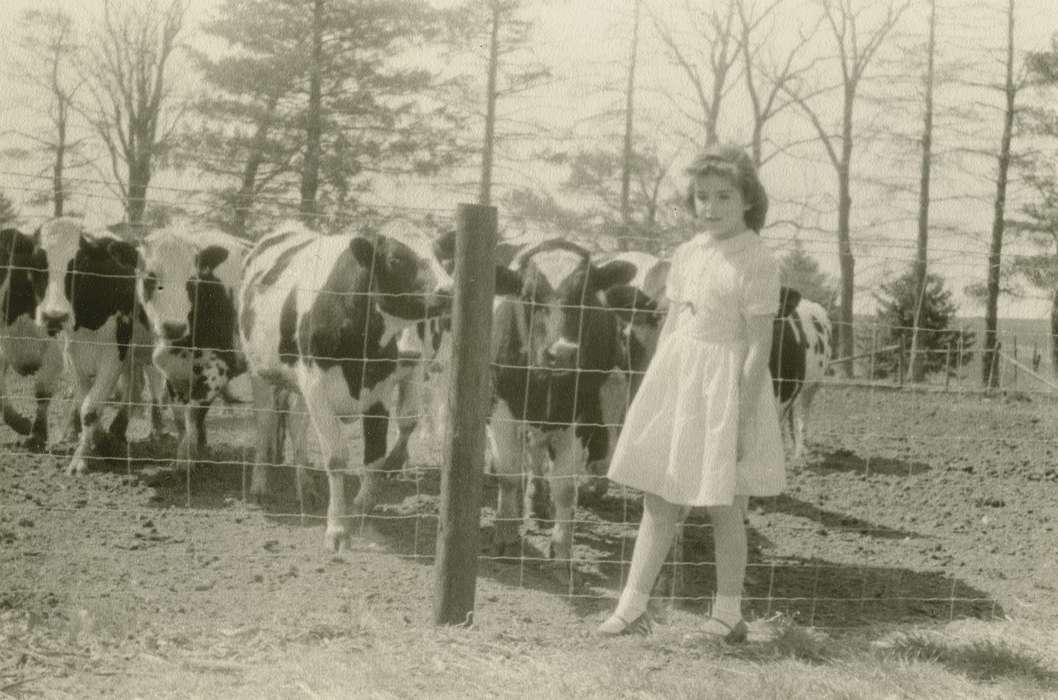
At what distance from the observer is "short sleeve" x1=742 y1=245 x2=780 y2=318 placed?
4.40 metres

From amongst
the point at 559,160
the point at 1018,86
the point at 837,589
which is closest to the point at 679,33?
the point at 559,160

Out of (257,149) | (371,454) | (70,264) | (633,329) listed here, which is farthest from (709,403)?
(257,149)

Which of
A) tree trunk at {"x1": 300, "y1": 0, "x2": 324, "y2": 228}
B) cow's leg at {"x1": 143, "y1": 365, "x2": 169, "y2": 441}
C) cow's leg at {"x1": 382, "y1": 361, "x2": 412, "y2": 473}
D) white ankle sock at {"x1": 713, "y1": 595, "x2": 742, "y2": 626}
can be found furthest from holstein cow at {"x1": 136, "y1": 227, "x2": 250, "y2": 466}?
tree trunk at {"x1": 300, "y1": 0, "x2": 324, "y2": 228}

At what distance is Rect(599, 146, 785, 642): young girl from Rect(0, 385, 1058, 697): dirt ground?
57 centimetres

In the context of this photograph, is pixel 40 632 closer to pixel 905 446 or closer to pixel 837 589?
pixel 837 589

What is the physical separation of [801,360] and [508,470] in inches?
131

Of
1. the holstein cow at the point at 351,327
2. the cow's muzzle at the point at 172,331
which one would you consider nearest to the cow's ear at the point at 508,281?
the holstein cow at the point at 351,327

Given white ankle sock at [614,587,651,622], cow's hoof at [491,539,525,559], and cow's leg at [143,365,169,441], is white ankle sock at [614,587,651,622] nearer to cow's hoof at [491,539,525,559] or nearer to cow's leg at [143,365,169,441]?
cow's hoof at [491,539,525,559]

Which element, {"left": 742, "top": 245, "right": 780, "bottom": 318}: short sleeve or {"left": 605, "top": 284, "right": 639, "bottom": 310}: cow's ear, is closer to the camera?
{"left": 742, "top": 245, "right": 780, "bottom": 318}: short sleeve

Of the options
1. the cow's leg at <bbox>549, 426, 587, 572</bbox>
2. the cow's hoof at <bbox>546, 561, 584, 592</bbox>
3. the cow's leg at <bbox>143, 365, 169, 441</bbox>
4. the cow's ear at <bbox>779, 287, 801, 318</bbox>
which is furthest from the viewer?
the cow's leg at <bbox>143, 365, 169, 441</bbox>

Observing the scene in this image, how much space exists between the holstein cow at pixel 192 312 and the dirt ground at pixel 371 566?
56cm

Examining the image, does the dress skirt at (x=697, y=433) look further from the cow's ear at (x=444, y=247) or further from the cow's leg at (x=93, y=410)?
the cow's leg at (x=93, y=410)

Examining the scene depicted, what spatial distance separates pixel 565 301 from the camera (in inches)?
238

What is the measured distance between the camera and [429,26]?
24094 millimetres
